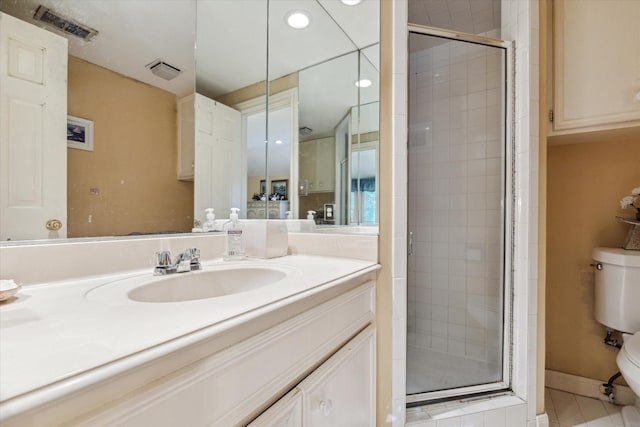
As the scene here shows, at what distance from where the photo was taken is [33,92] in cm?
72

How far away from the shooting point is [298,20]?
1.41 meters

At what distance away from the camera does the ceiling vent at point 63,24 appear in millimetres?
736

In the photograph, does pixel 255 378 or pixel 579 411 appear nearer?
pixel 255 378

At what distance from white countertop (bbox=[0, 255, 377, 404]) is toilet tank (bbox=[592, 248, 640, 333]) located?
152 centimetres

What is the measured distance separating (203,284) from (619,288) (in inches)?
71.8

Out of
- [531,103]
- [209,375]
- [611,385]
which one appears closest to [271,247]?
[209,375]

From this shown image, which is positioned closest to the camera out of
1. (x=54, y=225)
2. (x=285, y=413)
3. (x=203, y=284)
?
(x=285, y=413)

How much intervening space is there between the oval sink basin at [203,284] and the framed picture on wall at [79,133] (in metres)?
0.43

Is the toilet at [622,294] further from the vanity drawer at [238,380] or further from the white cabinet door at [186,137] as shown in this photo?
the white cabinet door at [186,137]

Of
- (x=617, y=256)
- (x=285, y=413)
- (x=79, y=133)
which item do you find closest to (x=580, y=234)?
(x=617, y=256)

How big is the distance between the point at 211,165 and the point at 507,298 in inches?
59.1

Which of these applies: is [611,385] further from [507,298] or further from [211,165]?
[211,165]

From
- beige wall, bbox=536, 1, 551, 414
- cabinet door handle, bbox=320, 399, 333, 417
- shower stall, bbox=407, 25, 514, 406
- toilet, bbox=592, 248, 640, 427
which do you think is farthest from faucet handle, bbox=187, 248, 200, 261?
toilet, bbox=592, 248, 640, 427

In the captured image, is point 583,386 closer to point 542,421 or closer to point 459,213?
point 542,421
